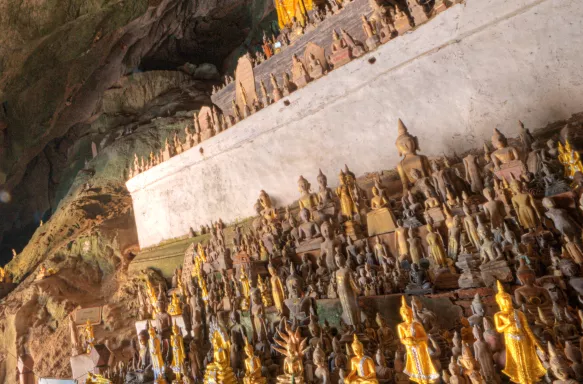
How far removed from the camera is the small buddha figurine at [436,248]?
6.46 metres

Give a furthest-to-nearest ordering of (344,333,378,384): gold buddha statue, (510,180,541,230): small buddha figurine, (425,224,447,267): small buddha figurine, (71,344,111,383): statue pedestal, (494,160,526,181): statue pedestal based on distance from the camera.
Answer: (71,344,111,383): statue pedestal → (494,160,526,181): statue pedestal → (425,224,447,267): small buddha figurine → (510,180,541,230): small buddha figurine → (344,333,378,384): gold buddha statue

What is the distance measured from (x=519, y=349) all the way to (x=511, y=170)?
4.49m

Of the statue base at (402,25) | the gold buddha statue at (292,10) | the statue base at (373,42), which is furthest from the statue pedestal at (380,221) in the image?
the gold buddha statue at (292,10)

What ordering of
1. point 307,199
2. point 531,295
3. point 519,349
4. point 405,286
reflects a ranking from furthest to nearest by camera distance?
point 307,199, point 405,286, point 531,295, point 519,349

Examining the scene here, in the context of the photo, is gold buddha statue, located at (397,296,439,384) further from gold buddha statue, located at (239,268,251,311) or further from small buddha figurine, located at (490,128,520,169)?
small buddha figurine, located at (490,128,520,169)

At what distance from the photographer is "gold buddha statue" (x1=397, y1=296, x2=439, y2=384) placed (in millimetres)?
4020

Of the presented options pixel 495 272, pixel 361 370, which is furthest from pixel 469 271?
pixel 361 370

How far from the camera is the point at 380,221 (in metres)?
7.89

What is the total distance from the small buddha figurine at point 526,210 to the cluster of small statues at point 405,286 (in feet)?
0.06

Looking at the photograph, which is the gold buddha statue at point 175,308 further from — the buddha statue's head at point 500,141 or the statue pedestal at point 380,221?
the buddha statue's head at point 500,141

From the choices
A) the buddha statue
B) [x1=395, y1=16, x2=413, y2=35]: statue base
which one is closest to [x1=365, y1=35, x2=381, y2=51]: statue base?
[x1=395, y1=16, x2=413, y2=35]: statue base

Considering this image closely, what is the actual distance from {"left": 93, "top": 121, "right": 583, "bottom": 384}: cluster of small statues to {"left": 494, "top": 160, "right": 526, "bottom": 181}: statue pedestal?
20 millimetres

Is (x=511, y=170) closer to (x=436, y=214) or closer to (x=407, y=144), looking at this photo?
(x=436, y=214)

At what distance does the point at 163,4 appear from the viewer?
1944cm
